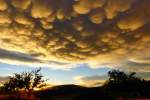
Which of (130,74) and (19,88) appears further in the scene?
(130,74)

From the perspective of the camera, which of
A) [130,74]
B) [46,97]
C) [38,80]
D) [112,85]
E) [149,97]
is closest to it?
[149,97]

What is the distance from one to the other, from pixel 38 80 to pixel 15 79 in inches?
278

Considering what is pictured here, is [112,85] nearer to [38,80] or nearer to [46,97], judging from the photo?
[38,80]

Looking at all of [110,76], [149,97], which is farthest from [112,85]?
[149,97]

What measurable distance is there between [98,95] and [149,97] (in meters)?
12.5

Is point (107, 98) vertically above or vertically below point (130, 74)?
below

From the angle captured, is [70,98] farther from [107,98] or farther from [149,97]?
[149,97]

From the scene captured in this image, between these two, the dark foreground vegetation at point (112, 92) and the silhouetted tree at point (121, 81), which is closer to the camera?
the dark foreground vegetation at point (112, 92)

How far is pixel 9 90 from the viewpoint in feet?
299

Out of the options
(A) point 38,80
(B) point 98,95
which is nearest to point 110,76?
(A) point 38,80

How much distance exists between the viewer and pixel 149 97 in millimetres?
63094

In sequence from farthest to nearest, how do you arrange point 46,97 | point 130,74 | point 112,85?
point 130,74 < point 112,85 < point 46,97

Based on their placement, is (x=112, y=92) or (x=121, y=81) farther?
(x=121, y=81)

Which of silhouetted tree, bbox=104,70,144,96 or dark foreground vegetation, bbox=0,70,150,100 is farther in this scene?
silhouetted tree, bbox=104,70,144,96
